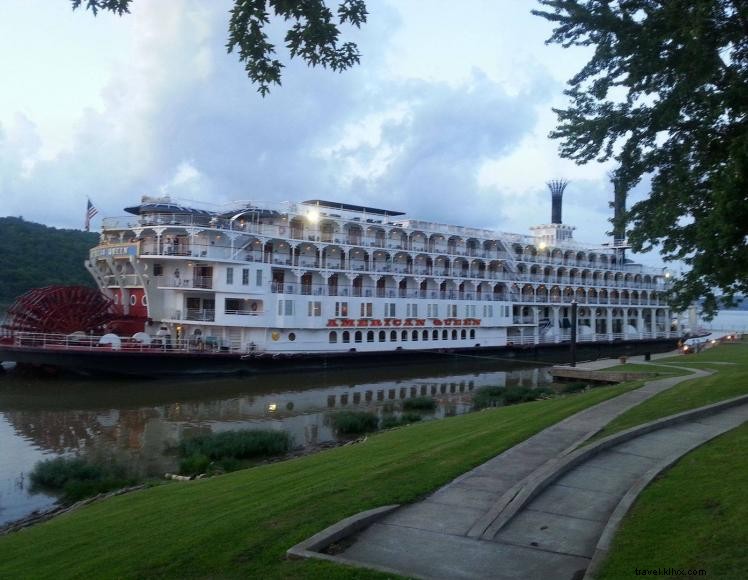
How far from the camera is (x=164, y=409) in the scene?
77.8 ft

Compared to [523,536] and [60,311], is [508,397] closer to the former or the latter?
[523,536]

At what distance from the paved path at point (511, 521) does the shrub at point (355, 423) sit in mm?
10336

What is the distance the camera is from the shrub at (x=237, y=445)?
1592cm

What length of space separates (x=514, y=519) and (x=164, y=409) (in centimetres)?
1937

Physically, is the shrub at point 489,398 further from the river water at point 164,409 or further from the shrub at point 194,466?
the shrub at point 194,466

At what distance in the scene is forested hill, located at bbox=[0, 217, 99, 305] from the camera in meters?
72.3

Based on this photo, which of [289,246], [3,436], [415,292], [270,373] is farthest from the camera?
[415,292]

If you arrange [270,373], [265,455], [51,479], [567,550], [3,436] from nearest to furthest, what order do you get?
[567,550], [51,479], [265,455], [3,436], [270,373]

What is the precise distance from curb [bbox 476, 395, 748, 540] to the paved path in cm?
4

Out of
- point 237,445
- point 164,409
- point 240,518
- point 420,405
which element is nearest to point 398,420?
point 420,405

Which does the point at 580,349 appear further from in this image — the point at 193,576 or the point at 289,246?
the point at 193,576

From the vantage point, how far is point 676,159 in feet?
35.3

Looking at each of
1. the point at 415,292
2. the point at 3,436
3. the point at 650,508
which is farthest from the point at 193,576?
the point at 415,292

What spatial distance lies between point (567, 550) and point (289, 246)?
32132mm
